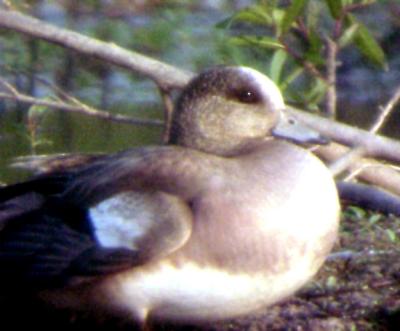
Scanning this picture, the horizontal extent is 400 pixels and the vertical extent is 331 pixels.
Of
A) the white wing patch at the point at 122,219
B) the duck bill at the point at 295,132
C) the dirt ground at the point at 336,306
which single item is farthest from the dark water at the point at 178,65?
the white wing patch at the point at 122,219

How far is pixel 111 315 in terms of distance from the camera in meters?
4.47

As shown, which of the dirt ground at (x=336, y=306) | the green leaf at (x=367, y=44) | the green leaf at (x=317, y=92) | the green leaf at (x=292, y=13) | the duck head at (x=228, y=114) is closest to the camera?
the dirt ground at (x=336, y=306)

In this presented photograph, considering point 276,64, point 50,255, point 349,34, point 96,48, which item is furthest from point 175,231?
point 349,34

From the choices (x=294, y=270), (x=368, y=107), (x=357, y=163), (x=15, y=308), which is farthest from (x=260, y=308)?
(x=368, y=107)

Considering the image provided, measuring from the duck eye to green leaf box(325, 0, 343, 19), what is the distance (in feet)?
5.14

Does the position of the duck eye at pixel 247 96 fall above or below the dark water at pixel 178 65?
above

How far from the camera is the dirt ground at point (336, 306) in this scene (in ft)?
15.3

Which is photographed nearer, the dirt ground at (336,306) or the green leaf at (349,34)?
the dirt ground at (336,306)

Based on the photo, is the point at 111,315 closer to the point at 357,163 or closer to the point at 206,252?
the point at 206,252

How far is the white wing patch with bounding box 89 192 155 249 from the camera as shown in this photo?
14.4 feet

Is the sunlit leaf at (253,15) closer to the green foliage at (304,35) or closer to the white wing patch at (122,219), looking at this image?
the green foliage at (304,35)

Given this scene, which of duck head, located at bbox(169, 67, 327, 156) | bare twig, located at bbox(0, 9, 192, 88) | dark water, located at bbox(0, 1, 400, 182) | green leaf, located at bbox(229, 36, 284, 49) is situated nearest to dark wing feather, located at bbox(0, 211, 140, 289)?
duck head, located at bbox(169, 67, 327, 156)

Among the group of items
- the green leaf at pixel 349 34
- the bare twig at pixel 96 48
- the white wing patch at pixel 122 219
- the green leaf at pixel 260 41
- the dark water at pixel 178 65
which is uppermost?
the white wing patch at pixel 122 219

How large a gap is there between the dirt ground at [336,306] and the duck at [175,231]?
0.60ft
